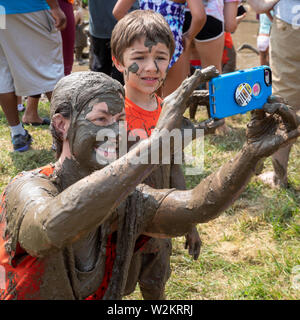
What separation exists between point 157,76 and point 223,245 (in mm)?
1558

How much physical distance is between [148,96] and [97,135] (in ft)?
2.89

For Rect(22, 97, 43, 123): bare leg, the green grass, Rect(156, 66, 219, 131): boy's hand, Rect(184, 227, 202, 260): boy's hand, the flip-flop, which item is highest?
Rect(156, 66, 219, 131): boy's hand

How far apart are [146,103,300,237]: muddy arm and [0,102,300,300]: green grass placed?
3.69 feet

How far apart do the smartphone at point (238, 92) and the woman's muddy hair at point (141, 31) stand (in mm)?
758

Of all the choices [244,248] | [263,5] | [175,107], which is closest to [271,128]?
[175,107]

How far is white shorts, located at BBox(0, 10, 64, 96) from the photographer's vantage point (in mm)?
4051

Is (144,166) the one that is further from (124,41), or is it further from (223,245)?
(223,245)

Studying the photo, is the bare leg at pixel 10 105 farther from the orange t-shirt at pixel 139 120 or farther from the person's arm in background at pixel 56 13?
the orange t-shirt at pixel 139 120

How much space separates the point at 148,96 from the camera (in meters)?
2.39

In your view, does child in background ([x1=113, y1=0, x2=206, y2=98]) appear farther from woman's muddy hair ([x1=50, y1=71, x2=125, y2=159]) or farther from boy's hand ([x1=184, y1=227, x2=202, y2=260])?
woman's muddy hair ([x1=50, y1=71, x2=125, y2=159])

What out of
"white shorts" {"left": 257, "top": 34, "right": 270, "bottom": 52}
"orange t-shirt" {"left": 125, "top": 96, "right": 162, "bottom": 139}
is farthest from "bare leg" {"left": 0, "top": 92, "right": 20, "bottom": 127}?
"white shorts" {"left": 257, "top": 34, "right": 270, "bottom": 52}

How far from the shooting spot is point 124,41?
2285 millimetres

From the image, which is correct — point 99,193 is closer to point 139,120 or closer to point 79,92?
point 79,92
